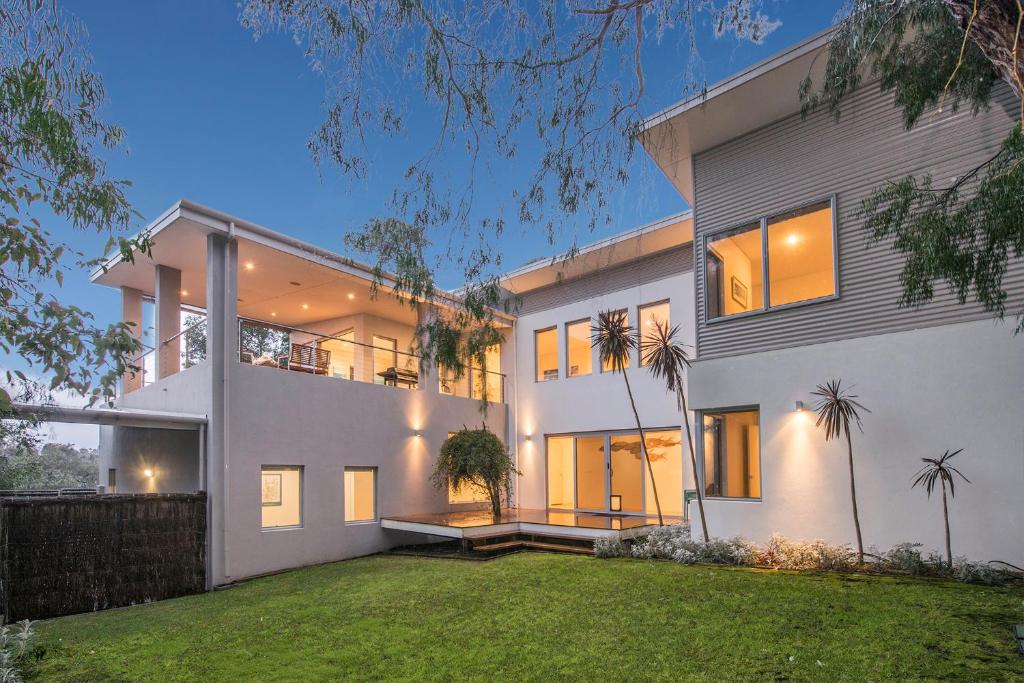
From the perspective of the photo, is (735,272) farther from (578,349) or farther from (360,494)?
(360,494)

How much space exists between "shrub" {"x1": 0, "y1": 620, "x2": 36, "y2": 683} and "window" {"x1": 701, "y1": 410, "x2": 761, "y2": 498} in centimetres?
769

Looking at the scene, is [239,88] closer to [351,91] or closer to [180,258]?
[180,258]

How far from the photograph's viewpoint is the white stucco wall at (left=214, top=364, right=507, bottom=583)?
9820 mm

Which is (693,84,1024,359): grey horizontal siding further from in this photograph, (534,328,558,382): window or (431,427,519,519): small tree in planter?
(534,328,558,382): window

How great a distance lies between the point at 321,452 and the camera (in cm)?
1111

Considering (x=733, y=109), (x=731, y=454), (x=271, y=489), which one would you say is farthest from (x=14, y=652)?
(x=733, y=109)

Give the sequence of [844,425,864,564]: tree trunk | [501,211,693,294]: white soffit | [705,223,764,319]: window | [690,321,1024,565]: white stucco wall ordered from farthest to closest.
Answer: [501,211,693,294]: white soffit
[705,223,764,319]: window
[844,425,864,564]: tree trunk
[690,321,1024,565]: white stucco wall

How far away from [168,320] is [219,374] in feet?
8.75

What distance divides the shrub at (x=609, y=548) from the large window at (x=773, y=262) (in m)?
3.64

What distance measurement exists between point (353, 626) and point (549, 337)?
948 cm

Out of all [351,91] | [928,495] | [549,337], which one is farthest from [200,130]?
[928,495]

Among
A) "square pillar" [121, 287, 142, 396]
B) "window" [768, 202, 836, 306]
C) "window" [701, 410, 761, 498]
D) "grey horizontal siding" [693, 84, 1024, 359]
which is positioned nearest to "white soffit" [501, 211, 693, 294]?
"grey horizontal siding" [693, 84, 1024, 359]

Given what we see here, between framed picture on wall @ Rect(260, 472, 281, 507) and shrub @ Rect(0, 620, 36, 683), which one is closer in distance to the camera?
shrub @ Rect(0, 620, 36, 683)

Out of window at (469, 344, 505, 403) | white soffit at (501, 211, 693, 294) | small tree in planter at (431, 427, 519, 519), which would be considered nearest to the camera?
small tree in planter at (431, 427, 519, 519)
